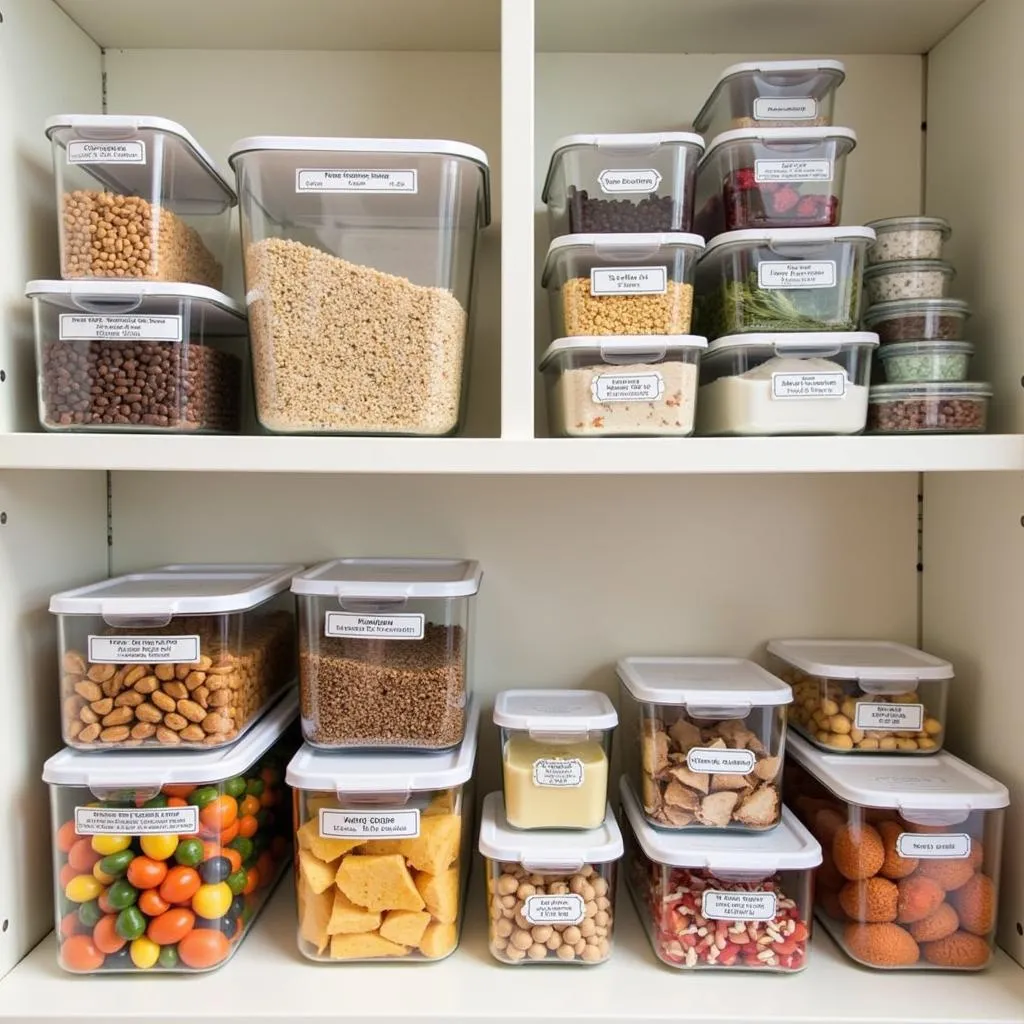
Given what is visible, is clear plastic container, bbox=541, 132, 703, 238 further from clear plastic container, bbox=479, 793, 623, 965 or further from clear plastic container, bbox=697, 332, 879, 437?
clear plastic container, bbox=479, 793, 623, 965

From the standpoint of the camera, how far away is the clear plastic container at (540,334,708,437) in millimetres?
878

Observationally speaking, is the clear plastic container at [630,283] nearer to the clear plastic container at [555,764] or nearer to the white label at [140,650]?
the clear plastic container at [555,764]

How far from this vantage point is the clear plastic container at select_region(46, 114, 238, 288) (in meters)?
0.88

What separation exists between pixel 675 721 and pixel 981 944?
15.7 inches

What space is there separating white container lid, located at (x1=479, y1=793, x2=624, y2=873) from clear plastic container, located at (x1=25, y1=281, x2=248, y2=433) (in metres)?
0.58

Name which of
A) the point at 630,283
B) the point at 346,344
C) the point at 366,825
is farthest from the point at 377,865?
the point at 630,283

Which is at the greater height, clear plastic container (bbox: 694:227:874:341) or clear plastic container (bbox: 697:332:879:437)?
clear plastic container (bbox: 694:227:874:341)

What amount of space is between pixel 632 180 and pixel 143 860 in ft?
3.04

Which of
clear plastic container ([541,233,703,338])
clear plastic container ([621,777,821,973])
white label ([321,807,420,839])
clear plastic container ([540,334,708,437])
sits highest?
clear plastic container ([541,233,703,338])

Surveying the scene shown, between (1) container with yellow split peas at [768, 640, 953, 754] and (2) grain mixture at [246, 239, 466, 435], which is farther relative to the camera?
(1) container with yellow split peas at [768, 640, 953, 754]

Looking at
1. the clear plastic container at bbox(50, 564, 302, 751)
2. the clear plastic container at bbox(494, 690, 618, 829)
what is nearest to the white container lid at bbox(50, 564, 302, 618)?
the clear plastic container at bbox(50, 564, 302, 751)

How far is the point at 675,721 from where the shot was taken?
0.97 meters

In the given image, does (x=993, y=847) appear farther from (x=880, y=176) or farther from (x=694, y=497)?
(x=880, y=176)

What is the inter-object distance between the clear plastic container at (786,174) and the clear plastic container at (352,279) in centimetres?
31
